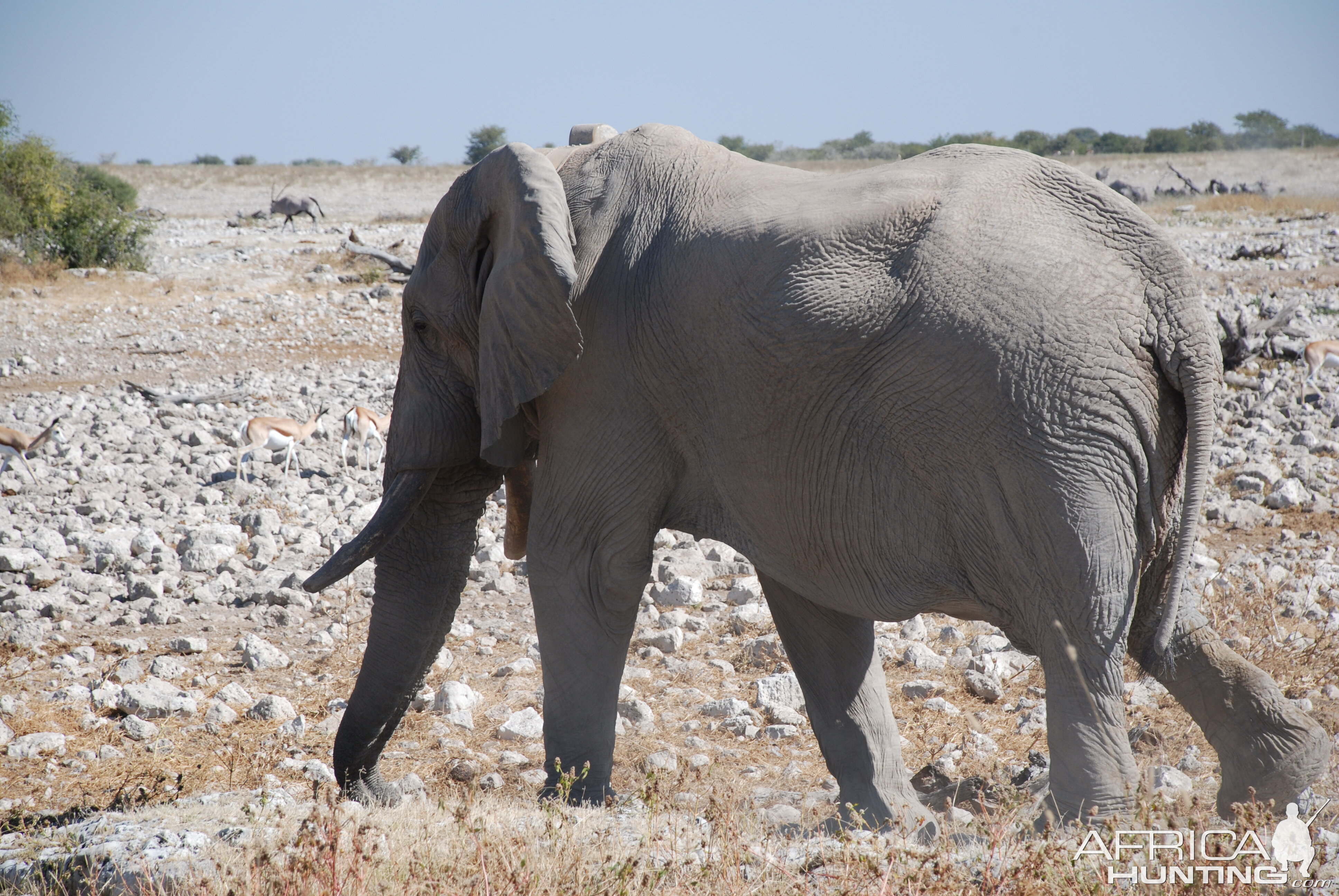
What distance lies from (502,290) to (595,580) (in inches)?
39.1

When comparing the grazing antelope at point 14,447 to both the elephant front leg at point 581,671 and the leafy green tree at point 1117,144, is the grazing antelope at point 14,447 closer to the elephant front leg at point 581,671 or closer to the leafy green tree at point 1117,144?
the elephant front leg at point 581,671

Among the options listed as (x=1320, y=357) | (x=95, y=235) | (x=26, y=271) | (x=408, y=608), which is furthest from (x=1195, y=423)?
(x=95, y=235)

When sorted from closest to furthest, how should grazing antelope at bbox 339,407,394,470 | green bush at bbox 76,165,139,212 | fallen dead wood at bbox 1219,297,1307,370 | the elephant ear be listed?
the elephant ear, grazing antelope at bbox 339,407,394,470, fallen dead wood at bbox 1219,297,1307,370, green bush at bbox 76,165,139,212

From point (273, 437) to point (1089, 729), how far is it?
291 inches

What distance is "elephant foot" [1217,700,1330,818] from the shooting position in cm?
335

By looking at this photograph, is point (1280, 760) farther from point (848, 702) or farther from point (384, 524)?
point (384, 524)

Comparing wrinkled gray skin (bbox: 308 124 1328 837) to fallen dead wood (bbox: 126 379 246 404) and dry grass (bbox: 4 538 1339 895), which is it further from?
fallen dead wood (bbox: 126 379 246 404)

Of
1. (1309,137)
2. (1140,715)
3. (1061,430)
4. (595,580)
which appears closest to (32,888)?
(595,580)

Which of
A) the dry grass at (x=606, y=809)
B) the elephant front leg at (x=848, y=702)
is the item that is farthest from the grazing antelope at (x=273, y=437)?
the elephant front leg at (x=848, y=702)

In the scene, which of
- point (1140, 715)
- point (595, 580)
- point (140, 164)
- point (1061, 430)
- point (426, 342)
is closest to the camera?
point (1061, 430)

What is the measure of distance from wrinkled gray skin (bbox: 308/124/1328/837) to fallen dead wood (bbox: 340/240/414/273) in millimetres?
14512

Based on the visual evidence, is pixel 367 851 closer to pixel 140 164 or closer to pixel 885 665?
pixel 885 665

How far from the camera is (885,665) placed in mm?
5340

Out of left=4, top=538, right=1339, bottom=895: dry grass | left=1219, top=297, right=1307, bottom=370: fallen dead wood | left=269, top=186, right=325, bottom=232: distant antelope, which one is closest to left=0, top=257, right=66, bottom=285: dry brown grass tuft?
left=269, top=186, right=325, bottom=232: distant antelope
